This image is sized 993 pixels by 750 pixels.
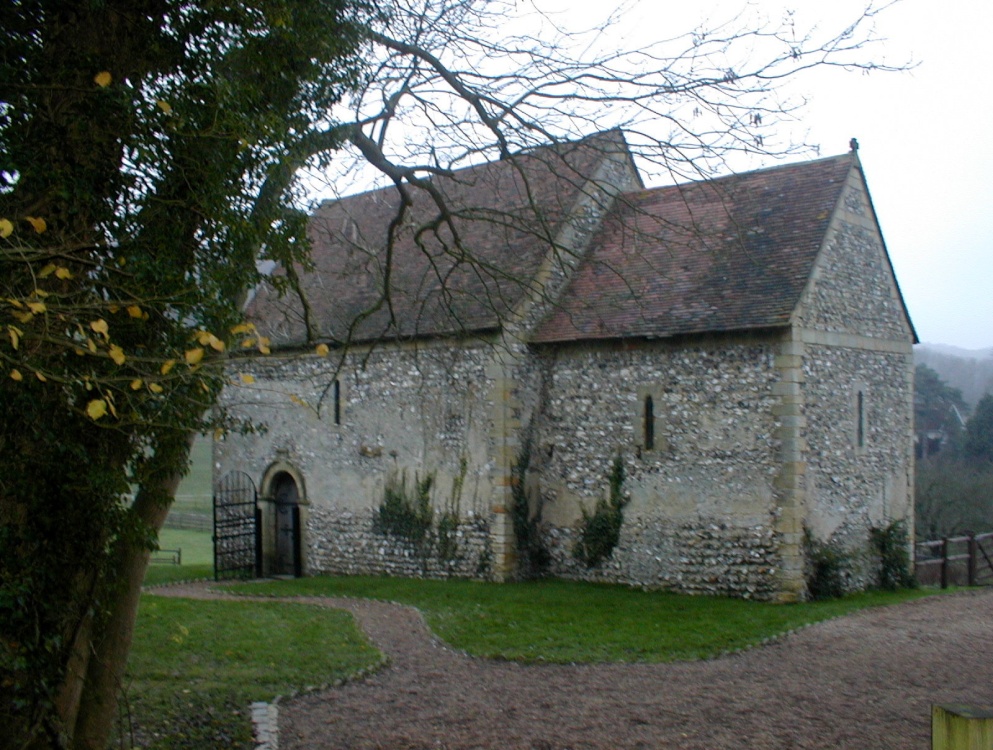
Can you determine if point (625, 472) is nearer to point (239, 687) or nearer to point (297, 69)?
point (239, 687)

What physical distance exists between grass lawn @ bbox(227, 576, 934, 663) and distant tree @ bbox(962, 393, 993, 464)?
25745mm

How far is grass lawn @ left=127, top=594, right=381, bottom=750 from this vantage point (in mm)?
7913

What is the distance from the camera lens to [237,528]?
67.8 ft

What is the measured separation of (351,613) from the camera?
14188 millimetres

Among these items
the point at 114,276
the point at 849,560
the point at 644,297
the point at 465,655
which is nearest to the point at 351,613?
the point at 465,655

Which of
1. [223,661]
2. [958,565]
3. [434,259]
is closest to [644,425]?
[434,259]

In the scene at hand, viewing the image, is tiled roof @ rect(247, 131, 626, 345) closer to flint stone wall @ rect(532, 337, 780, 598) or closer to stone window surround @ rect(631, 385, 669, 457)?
flint stone wall @ rect(532, 337, 780, 598)

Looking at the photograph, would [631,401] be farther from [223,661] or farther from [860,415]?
[223,661]

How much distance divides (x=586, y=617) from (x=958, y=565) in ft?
30.7

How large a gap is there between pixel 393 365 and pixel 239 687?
965 centimetres

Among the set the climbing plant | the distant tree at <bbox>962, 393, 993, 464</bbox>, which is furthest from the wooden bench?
the distant tree at <bbox>962, 393, 993, 464</bbox>

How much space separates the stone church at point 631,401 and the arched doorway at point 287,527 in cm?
9

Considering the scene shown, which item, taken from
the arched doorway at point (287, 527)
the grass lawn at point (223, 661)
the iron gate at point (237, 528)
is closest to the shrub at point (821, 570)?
the grass lawn at point (223, 661)

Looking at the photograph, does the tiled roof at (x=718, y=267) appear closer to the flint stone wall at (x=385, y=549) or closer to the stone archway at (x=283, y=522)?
the flint stone wall at (x=385, y=549)
